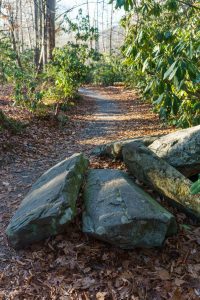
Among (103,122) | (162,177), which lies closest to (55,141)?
(103,122)

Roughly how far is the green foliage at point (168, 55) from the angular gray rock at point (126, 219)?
122cm

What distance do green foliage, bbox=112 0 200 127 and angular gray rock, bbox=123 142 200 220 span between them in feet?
2.22

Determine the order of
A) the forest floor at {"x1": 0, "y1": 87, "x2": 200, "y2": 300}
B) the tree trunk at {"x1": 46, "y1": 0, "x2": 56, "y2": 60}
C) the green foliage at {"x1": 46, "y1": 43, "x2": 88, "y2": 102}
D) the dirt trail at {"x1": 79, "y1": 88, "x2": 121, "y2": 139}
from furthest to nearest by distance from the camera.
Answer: the tree trunk at {"x1": 46, "y1": 0, "x2": 56, "y2": 60}, the green foliage at {"x1": 46, "y1": 43, "x2": 88, "y2": 102}, the dirt trail at {"x1": 79, "y1": 88, "x2": 121, "y2": 139}, the forest floor at {"x1": 0, "y1": 87, "x2": 200, "y2": 300}

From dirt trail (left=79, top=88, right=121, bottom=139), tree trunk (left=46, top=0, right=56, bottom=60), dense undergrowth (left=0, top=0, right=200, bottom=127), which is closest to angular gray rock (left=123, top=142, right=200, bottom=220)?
dense undergrowth (left=0, top=0, right=200, bottom=127)

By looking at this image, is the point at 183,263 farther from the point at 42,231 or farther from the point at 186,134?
the point at 186,134

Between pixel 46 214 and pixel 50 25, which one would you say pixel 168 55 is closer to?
pixel 46 214

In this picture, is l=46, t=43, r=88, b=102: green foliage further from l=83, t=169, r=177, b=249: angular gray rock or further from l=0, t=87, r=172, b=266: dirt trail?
l=83, t=169, r=177, b=249: angular gray rock

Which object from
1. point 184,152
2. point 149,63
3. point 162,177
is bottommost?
point 162,177

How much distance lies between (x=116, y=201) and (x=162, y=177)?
845 millimetres

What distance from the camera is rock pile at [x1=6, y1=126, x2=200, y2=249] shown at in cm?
325

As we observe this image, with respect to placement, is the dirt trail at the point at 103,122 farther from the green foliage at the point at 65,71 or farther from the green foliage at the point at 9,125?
the green foliage at the point at 9,125

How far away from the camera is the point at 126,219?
3215mm

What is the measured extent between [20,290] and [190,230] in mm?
1948

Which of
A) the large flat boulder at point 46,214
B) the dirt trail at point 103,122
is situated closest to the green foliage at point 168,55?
the large flat boulder at point 46,214
